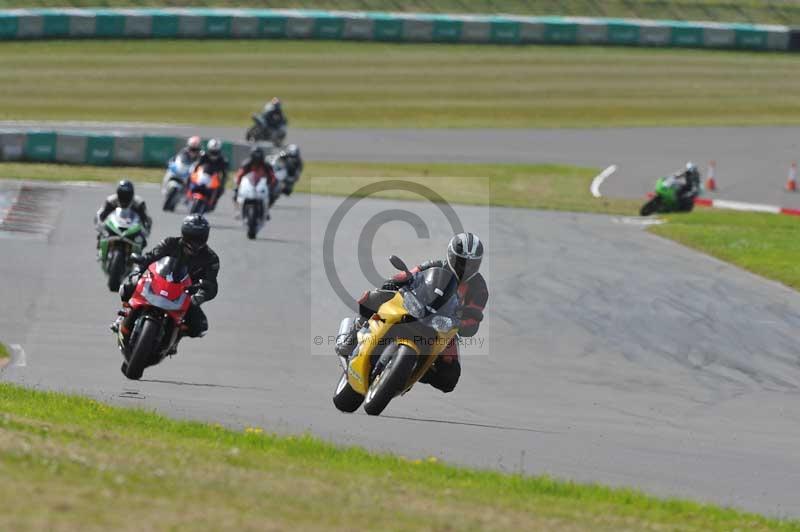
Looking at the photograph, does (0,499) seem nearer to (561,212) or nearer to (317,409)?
(317,409)

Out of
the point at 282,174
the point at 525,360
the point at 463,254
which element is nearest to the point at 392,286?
the point at 463,254

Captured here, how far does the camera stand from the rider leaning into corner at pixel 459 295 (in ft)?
37.2

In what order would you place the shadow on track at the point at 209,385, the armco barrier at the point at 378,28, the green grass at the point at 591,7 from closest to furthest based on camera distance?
the shadow on track at the point at 209,385
the armco barrier at the point at 378,28
the green grass at the point at 591,7

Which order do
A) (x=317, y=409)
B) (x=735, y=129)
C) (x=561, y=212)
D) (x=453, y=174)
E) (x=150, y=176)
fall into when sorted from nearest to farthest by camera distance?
(x=317, y=409) → (x=561, y=212) → (x=150, y=176) → (x=453, y=174) → (x=735, y=129)

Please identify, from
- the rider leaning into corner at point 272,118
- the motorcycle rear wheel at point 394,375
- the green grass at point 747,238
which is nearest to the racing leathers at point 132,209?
the motorcycle rear wheel at point 394,375

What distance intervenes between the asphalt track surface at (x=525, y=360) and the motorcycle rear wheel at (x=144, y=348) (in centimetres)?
19

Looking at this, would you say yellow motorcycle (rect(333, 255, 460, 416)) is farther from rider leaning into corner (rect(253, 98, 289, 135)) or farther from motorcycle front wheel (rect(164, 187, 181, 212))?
rider leaning into corner (rect(253, 98, 289, 135))

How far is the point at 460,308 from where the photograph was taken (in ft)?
38.1

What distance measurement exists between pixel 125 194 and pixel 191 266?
5.44 metres

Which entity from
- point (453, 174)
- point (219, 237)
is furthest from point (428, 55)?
point (219, 237)

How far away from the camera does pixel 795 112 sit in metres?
51.7

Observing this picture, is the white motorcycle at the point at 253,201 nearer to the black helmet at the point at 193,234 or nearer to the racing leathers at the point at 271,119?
the black helmet at the point at 193,234

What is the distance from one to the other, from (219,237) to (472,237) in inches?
514

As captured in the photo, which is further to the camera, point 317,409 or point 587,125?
point 587,125
